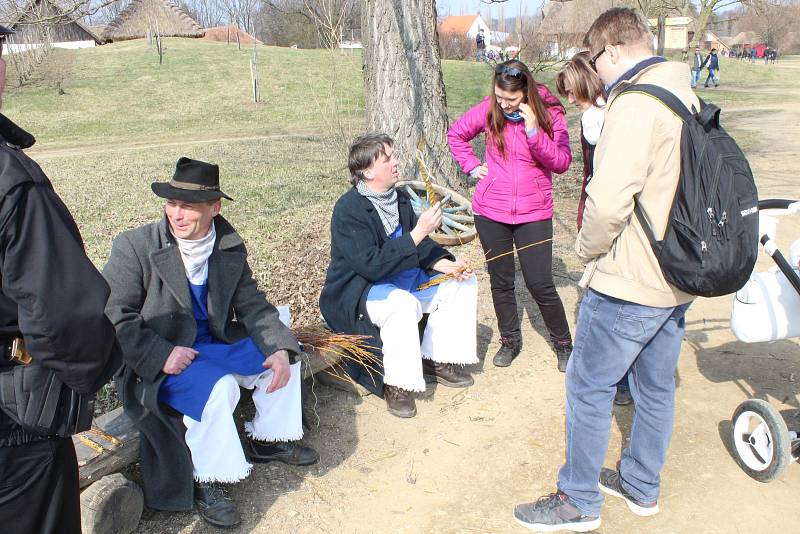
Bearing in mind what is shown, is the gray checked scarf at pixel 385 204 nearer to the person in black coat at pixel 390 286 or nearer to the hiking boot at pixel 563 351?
the person in black coat at pixel 390 286

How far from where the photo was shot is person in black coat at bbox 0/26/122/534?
1.66 meters

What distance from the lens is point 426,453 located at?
362 cm

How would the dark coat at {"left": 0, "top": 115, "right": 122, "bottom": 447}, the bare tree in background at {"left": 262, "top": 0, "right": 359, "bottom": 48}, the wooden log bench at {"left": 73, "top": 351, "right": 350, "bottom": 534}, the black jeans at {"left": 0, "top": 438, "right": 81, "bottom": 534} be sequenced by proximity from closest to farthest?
the dark coat at {"left": 0, "top": 115, "right": 122, "bottom": 447}
the black jeans at {"left": 0, "top": 438, "right": 81, "bottom": 534}
the wooden log bench at {"left": 73, "top": 351, "right": 350, "bottom": 534}
the bare tree in background at {"left": 262, "top": 0, "right": 359, "bottom": 48}

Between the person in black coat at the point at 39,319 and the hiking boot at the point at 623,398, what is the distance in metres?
3.01

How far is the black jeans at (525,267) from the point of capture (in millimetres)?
4301

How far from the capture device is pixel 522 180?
166 inches

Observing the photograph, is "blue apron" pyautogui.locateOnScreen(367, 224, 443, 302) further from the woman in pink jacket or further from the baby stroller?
the baby stroller

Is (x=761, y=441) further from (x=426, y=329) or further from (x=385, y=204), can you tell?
(x=385, y=204)

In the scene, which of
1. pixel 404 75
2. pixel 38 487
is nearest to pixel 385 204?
pixel 38 487

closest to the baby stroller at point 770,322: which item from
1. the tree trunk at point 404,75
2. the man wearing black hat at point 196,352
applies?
the man wearing black hat at point 196,352

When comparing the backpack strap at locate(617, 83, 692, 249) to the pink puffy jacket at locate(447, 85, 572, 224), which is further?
the pink puffy jacket at locate(447, 85, 572, 224)

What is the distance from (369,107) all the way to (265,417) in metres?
4.91

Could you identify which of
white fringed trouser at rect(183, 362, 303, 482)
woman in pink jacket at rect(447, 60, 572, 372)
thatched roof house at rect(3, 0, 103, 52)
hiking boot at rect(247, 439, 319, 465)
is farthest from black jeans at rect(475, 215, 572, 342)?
thatched roof house at rect(3, 0, 103, 52)

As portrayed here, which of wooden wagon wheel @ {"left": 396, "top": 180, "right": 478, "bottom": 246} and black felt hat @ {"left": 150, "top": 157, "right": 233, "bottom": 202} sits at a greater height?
black felt hat @ {"left": 150, "top": 157, "right": 233, "bottom": 202}
